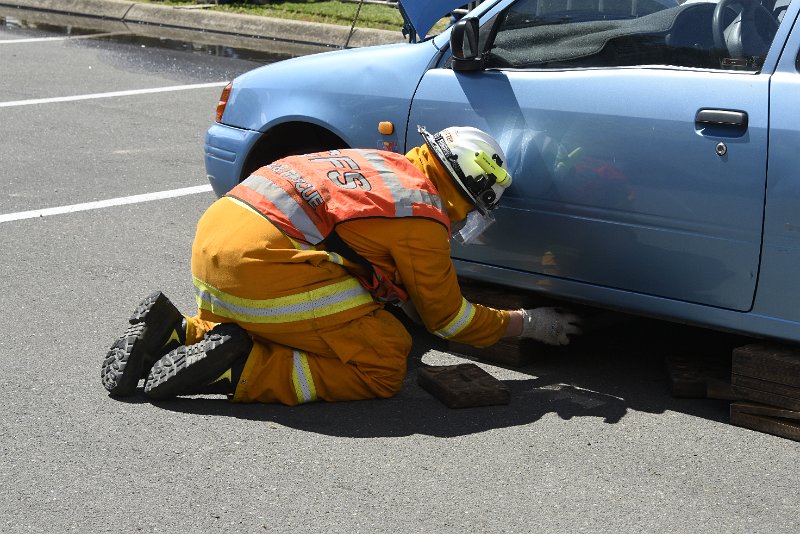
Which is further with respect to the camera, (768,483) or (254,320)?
(254,320)

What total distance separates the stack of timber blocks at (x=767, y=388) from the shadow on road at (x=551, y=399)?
143 mm

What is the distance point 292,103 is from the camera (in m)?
5.59

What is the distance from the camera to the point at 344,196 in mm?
4473

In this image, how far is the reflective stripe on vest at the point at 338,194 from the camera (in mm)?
4434

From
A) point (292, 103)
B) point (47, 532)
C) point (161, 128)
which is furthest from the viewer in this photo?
point (161, 128)

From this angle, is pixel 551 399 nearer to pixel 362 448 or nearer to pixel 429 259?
pixel 429 259

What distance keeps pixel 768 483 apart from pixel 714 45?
1607 millimetres

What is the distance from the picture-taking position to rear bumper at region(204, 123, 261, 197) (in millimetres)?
5840

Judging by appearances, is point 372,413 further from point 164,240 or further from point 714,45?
point 164,240

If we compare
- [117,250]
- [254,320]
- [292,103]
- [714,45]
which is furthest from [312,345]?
[117,250]

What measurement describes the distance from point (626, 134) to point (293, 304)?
138cm

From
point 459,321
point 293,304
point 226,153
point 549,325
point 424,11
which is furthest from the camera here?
point 226,153

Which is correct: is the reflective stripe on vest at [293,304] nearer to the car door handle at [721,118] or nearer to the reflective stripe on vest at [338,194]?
the reflective stripe on vest at [338,194]

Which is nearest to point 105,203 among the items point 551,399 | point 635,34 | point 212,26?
point 551,399
